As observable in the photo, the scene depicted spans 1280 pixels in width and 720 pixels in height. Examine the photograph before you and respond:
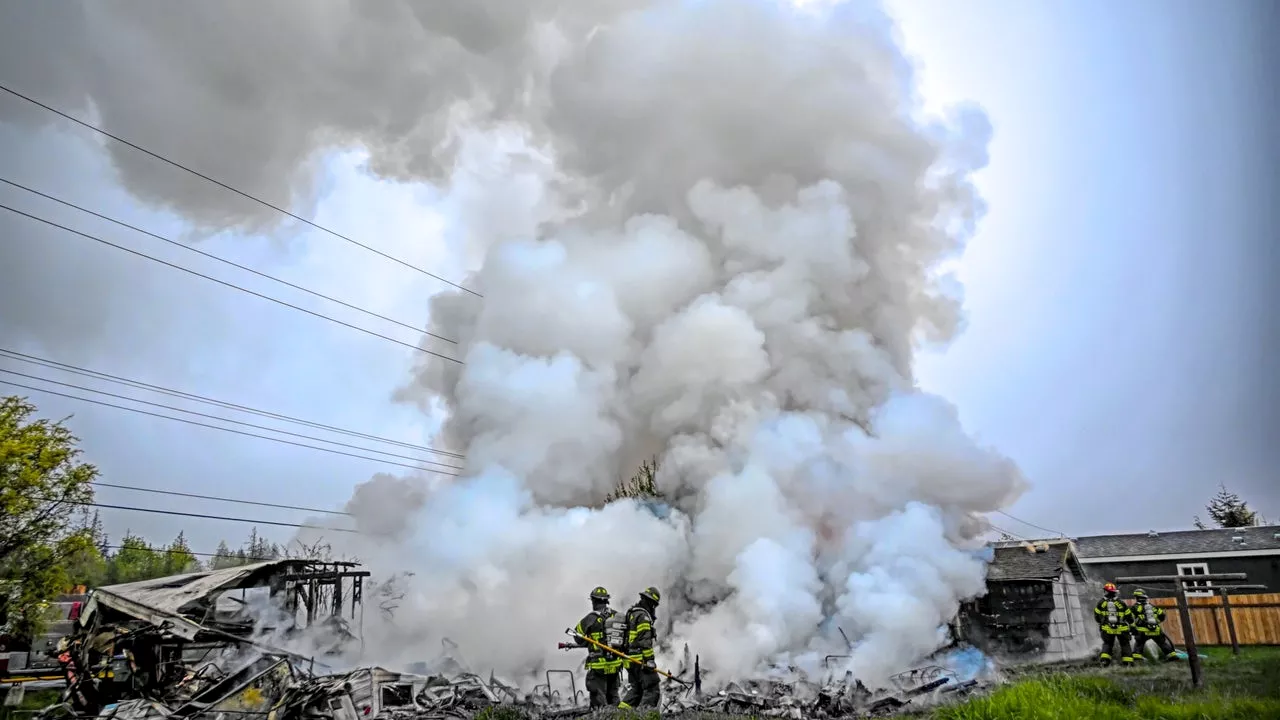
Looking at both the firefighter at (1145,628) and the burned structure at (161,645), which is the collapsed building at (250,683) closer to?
the burned structure at (161,645)

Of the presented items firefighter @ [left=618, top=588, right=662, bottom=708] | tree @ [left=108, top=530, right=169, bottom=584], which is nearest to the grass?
firefighter @ [left=618, top=588, right=662, bottom=708]

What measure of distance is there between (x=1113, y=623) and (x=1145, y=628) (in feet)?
2.32

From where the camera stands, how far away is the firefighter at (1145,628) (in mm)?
20219

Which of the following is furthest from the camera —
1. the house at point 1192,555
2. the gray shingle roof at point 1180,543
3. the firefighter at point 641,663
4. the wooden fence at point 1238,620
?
the gray shingle roof at point 1180,543

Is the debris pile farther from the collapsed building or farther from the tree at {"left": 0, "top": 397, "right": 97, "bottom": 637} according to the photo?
the tree at {"left": 0, "top": 397, "right": 97, "bottom": 637}

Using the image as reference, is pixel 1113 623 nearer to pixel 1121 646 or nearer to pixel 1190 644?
pixel 1121 646

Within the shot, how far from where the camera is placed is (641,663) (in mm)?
16359

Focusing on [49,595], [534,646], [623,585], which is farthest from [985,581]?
[49,595]

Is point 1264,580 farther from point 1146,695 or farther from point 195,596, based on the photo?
point 195,596

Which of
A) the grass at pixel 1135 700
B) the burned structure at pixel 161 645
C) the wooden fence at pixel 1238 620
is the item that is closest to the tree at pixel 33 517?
the burned structure at pixel 161 645

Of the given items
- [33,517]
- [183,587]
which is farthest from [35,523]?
[183,587]

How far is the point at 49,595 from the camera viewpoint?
82.7 ft

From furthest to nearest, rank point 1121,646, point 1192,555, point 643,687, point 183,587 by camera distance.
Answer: point 1192,555
point 1121,646
point 183,587
point 643,687

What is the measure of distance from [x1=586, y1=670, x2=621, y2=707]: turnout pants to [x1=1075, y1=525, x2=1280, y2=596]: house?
25949 mm
